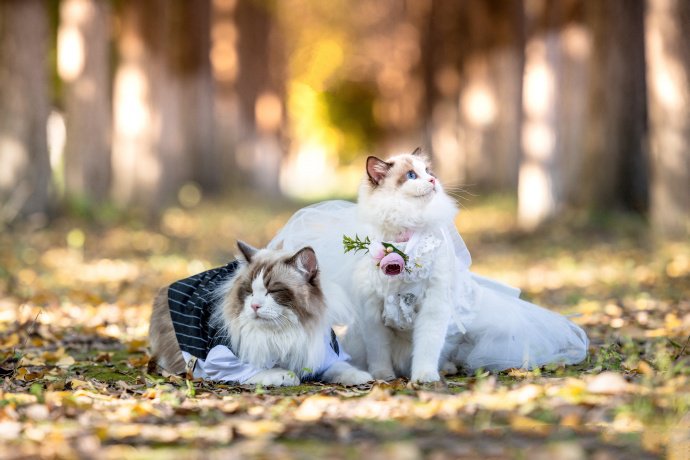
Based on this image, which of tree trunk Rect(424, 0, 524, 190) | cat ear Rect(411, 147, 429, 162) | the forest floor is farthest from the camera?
tree trunk Rect(424, 0, 524, 190)

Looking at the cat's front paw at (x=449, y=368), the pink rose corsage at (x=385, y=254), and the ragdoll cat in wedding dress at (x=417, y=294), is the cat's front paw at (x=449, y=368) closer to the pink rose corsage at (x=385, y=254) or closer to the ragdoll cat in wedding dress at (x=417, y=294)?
the ragdoll cat in wedding dress at (x=417, y=294)

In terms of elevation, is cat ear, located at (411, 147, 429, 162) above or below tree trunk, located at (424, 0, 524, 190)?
below

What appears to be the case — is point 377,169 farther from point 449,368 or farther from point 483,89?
point 483,89

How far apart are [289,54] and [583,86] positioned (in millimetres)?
32250

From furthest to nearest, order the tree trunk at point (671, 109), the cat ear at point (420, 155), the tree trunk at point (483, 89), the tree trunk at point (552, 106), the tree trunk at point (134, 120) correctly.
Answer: the tree trunk at point (483, 89), the tree trunk at point (134, 120), the tree trunk at point (552, 106), the tree trunk at point (671, 109), the cat ear at point (420, 155)

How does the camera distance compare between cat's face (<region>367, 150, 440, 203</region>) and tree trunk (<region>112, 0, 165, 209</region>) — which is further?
tree trunk (<region>112, 0, 165, 209</region>)

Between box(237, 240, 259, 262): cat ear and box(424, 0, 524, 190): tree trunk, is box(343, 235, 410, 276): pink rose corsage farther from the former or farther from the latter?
box(424, 0, 524, 190): tree trunk

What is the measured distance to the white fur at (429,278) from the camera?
596 cm

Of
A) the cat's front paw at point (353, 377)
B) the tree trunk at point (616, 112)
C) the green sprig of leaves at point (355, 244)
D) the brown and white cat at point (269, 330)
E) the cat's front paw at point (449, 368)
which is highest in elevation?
the tree trunk at point (616, 112)

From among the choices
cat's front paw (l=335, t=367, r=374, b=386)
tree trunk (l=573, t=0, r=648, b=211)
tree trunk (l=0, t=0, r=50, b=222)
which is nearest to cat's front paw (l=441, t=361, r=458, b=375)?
cat's front paw (l=335, t=367, r=374, b=386)

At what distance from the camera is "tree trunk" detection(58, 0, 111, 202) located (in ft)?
56.5

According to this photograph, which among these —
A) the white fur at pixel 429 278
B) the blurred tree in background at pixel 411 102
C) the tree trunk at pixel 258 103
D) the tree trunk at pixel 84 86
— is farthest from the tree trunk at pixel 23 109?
the tree trunk at pixel 258 103

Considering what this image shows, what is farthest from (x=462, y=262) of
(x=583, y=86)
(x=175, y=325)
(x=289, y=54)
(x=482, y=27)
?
(x=289, y=54)

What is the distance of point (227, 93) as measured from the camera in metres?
30.6
